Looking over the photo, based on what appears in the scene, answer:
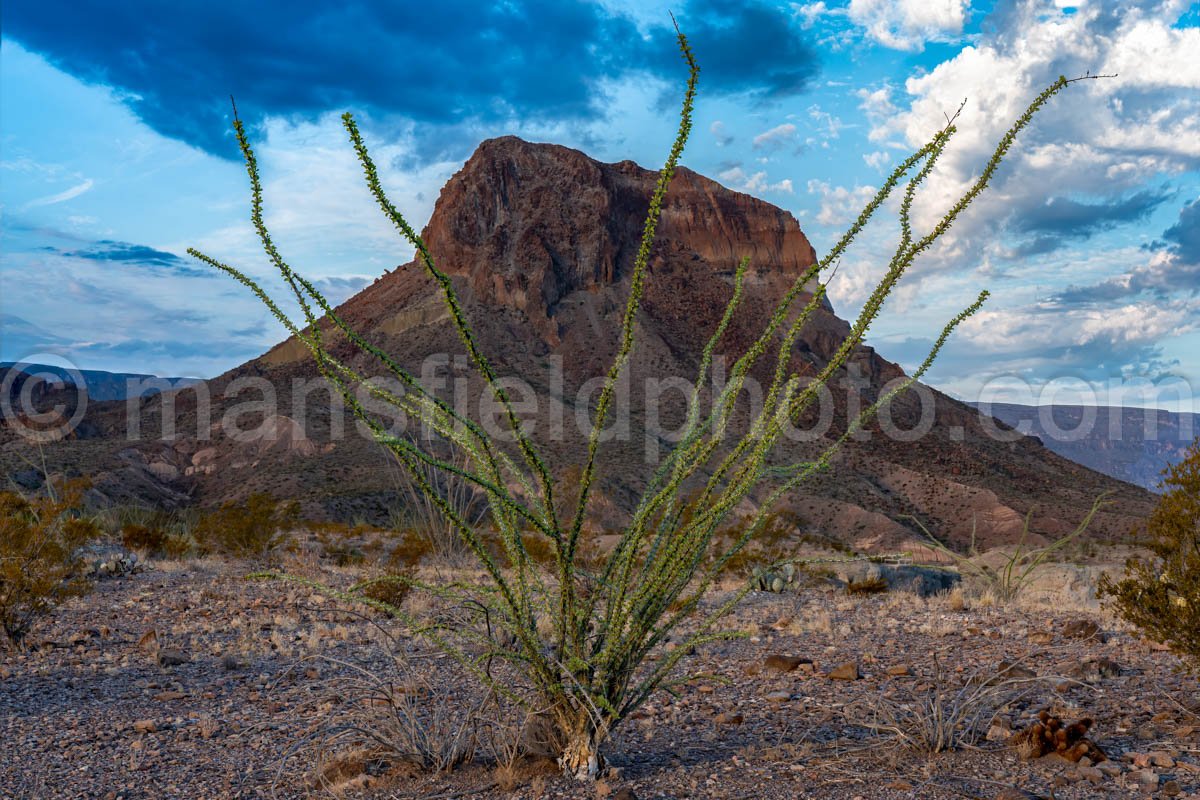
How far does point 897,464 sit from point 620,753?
165ft

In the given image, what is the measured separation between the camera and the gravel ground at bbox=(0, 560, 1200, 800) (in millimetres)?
4324

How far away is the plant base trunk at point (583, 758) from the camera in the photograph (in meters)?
4.30

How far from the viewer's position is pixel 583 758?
4336mm

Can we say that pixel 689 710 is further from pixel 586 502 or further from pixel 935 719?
pixel 586 502

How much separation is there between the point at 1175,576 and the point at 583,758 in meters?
4.17

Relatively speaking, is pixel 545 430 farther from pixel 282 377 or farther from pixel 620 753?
pixel 620 753

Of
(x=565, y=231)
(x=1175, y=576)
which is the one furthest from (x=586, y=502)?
(x=565, y=231)

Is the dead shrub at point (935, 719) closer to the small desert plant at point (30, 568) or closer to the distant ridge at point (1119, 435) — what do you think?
the small desert plant at point (30, 568)

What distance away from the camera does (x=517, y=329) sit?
212ft

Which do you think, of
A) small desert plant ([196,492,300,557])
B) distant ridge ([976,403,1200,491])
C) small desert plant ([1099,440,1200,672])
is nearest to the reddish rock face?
small desert plant ([196,492,300,557])

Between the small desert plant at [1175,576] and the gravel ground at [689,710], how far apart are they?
44cm

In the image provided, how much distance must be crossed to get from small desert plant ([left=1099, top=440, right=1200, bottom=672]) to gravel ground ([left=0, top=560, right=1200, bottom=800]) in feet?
1.44

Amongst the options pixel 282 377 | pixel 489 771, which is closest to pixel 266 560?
pixel 489 771

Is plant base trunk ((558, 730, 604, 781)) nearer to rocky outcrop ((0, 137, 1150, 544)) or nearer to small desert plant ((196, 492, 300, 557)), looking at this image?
small desert plant ((196, 492, 300, 557))
